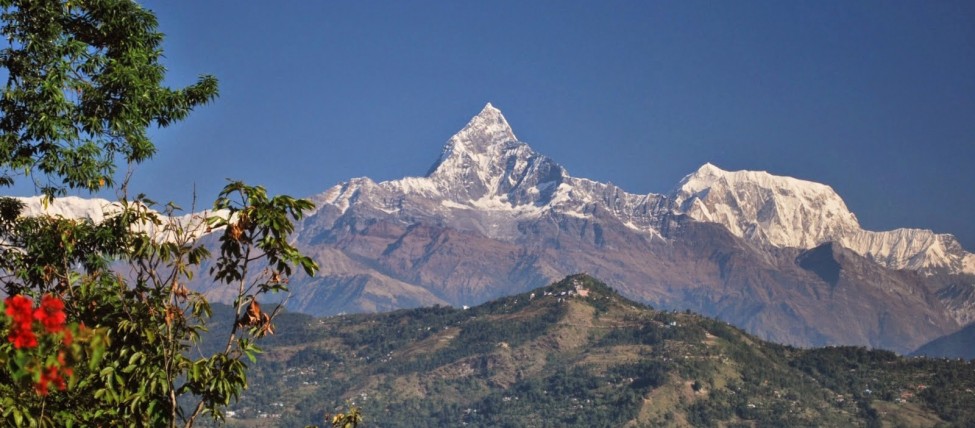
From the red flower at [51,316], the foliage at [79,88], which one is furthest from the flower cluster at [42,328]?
the foliage at [79,88]

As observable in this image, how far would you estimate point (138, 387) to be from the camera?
1872 cm

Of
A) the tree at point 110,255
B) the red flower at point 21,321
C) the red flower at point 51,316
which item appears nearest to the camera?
the red flower at point 21,321

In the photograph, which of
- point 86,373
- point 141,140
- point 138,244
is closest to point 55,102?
point 141,140

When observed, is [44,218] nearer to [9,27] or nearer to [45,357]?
[9,27]

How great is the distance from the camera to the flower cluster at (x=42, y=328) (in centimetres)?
1302

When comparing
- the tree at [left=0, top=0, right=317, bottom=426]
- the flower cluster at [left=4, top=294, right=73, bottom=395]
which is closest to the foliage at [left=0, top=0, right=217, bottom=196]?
the tree at [left=0, top=0, right=317, bottom=426]

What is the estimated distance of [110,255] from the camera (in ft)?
77.5

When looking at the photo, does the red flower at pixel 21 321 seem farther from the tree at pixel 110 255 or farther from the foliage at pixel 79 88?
the foliage at pixel 79 88

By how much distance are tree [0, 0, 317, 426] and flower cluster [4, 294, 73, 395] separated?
2 centimetres

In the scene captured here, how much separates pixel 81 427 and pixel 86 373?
1067mm

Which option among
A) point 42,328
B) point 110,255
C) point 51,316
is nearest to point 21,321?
point 51,316

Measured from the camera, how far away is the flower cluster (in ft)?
42.7

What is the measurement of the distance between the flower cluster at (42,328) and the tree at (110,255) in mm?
16

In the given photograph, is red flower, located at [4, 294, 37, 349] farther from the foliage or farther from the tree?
the foliage
